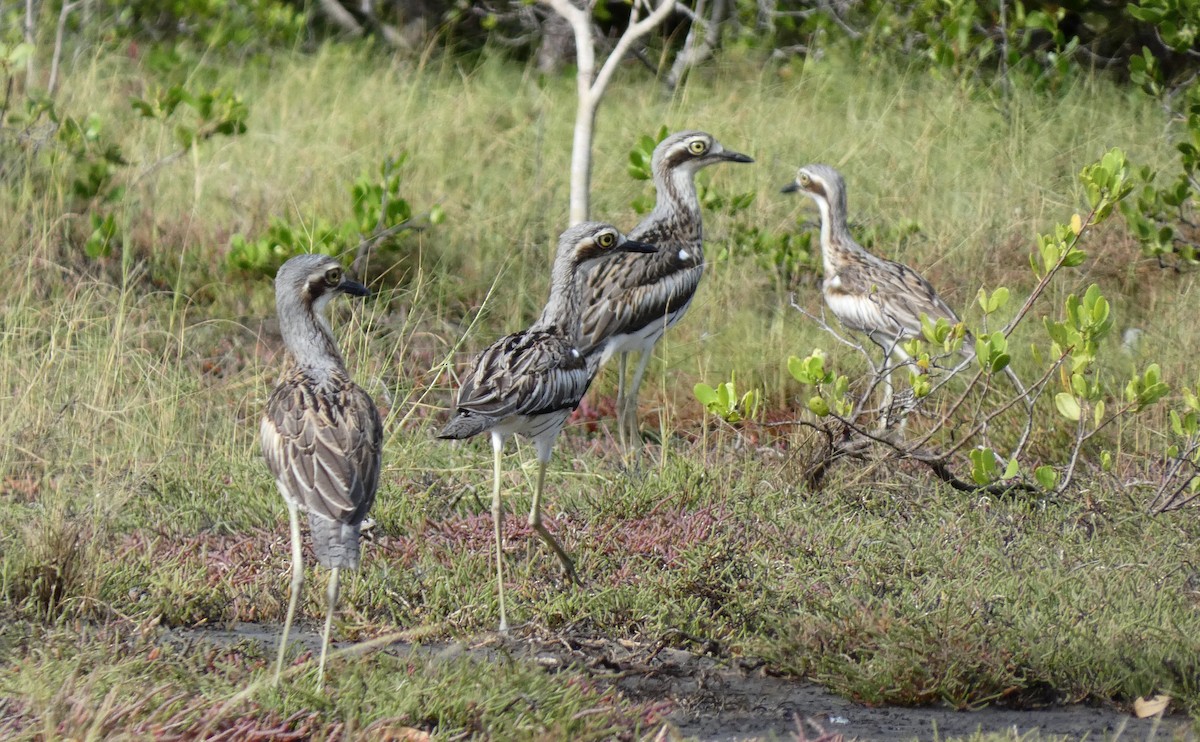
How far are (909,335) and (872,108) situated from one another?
14.3 ft

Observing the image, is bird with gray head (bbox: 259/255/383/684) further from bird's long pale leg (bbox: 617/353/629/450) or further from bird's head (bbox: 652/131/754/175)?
bird's head (bbox: 652/131/754/175)

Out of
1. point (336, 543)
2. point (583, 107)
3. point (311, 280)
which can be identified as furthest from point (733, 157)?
point (336, 543)

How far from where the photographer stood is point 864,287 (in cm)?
784

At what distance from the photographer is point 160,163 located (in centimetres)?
948

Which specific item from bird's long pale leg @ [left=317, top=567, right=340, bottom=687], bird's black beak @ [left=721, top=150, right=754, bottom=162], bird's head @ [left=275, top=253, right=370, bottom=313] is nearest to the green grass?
bird's long pale leg @ [left=317, top=567, right=340, bottom=687]

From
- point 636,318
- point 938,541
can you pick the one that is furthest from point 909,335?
point 938,541

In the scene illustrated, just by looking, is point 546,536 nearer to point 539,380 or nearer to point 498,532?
point 498,532

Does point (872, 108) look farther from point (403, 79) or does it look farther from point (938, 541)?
point (938, 541)

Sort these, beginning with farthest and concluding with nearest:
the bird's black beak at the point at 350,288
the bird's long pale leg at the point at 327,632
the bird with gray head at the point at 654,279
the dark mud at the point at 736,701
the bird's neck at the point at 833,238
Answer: the bird's neck at the point at 833,238 < the bird with gray head at the point at 654,279 < the bird's black beak at the point at 350,288 < the dark mud at the point at 736,701 < the bird's long pale leg at the point at 327,632

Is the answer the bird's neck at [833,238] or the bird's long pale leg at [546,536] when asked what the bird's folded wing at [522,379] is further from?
the bird's neck at [833,238]

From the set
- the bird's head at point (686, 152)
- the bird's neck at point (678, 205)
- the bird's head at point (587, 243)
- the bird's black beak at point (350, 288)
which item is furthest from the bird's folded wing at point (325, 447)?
the bird's head at point (686, 152)

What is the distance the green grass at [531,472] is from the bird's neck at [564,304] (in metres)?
0.66

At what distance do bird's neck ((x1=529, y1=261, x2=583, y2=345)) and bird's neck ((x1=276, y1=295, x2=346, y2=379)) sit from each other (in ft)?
3.39

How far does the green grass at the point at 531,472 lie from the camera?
4523 millimetres
